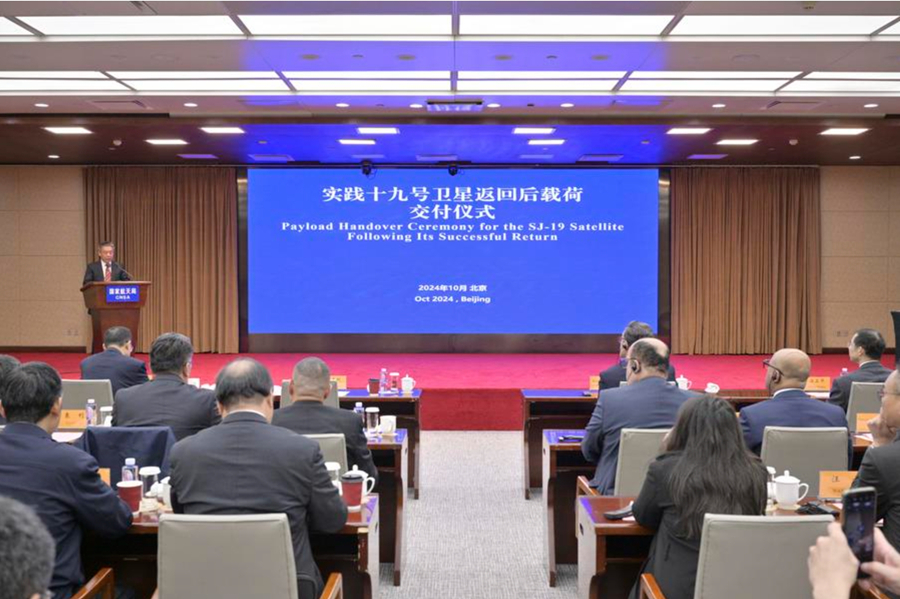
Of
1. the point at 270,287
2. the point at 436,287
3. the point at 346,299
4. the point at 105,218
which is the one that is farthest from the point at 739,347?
the point at 105,218

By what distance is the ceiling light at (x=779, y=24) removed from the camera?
5715mm

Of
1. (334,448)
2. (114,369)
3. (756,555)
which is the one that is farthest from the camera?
(114,369)

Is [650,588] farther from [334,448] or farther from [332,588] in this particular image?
[334,448]

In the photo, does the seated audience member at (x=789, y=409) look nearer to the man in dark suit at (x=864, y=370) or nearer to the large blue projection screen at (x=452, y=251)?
the man in dark suit at (x=864, y=370)

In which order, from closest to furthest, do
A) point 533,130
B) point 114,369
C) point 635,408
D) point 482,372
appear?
point 635,408 → point 114,369 → point 533,130 → point 482,372

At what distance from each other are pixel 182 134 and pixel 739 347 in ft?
26.1

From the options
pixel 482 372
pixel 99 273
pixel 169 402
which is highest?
pixel 99 273

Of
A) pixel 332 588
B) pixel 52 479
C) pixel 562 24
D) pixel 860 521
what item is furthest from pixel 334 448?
pixel 562 24

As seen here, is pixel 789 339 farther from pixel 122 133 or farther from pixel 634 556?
pixel 634 556

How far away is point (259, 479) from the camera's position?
2545mm

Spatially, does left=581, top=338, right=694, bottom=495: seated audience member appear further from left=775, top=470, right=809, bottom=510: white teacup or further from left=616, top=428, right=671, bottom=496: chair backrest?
left=775, top=470, right=809, bottom=510: white teacup

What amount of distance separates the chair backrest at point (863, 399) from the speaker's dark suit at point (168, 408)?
3.60 m

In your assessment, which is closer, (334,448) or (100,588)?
(100,588)

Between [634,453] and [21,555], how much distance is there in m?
2.81
